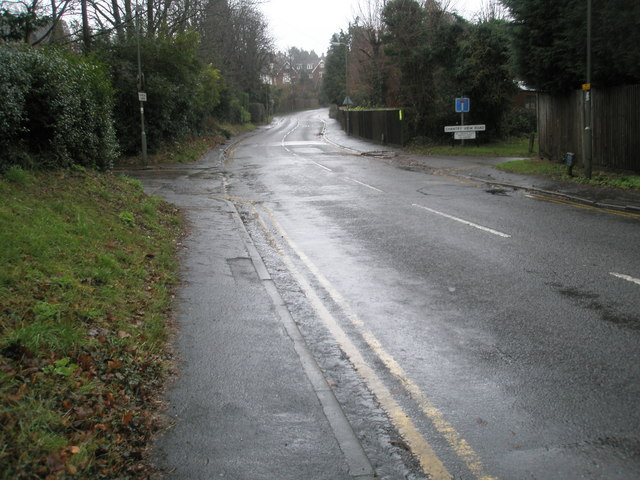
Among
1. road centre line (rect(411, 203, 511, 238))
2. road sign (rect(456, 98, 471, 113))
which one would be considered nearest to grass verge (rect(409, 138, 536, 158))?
road sign (rect(456, 98, 471, 113))

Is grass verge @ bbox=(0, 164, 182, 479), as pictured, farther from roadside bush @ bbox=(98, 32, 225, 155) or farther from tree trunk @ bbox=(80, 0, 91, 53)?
roadside bush @ bbox=(98, 32, 225, 155)

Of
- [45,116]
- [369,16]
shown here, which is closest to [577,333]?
[45,116]

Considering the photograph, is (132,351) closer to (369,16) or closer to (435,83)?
(435,83)

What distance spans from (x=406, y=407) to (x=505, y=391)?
2.75 feet

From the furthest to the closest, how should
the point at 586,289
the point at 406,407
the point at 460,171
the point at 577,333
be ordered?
the point at 460,171, the point at 586,289, the point at 577,333, the point at 406,407

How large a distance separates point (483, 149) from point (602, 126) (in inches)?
487

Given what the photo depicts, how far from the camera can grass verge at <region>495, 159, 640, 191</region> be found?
16.7 metres

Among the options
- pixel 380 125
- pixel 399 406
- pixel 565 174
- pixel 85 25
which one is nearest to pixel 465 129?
pixel 380 125

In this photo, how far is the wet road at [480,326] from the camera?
13.0 feet

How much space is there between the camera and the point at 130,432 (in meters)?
4.00

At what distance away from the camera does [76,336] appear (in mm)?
5156

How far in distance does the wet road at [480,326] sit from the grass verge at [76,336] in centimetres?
160

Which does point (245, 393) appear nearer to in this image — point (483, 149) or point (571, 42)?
point (571, 42)

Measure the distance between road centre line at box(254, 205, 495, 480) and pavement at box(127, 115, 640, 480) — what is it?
14.1 inches
